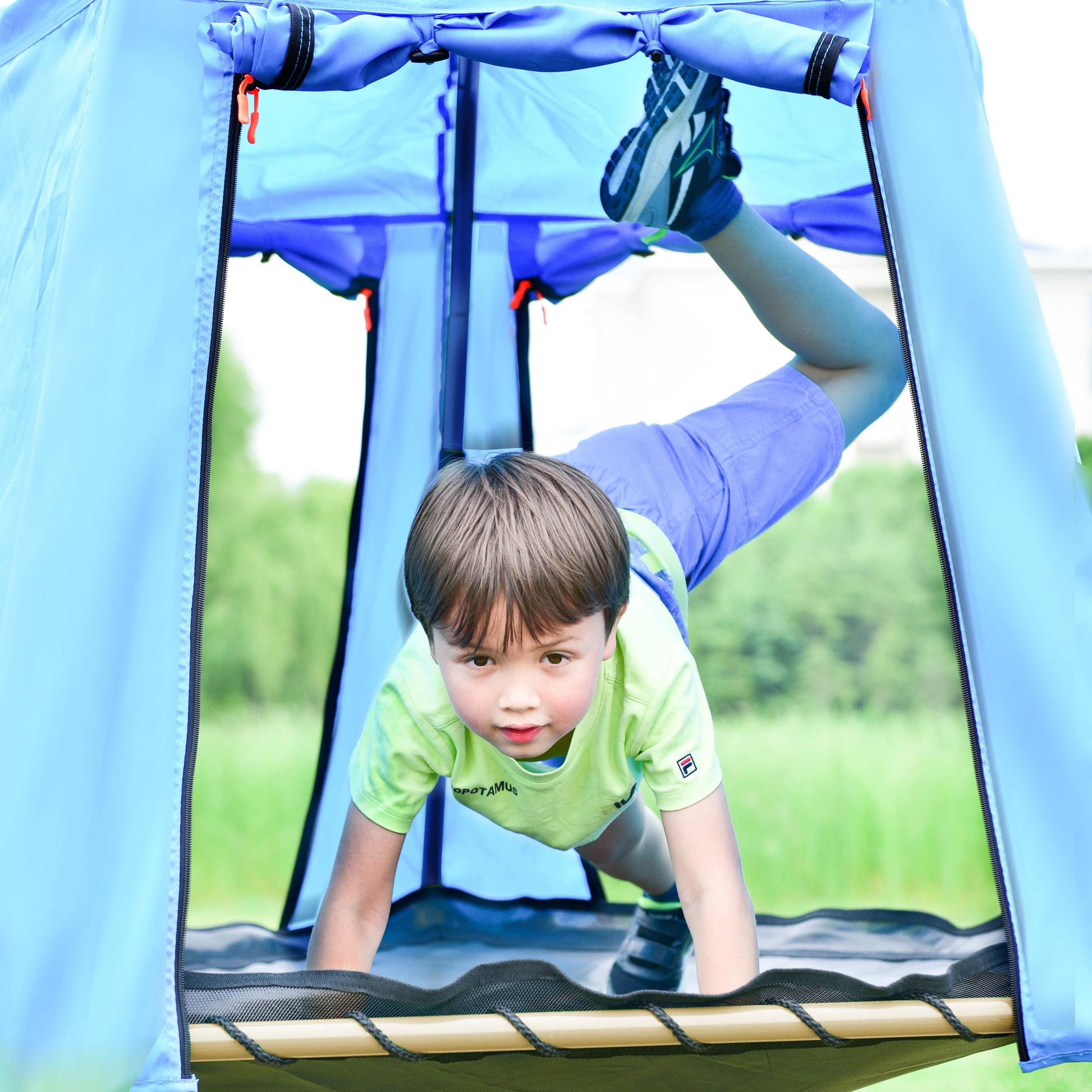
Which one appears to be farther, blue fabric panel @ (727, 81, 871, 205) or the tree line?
the tree line

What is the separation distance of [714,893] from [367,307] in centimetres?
145

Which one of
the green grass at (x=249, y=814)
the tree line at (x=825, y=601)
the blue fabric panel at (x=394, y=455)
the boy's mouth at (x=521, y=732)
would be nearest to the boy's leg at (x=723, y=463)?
the blue fabric panel at (x=394, y=455)

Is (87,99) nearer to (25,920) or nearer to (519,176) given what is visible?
(25,920)

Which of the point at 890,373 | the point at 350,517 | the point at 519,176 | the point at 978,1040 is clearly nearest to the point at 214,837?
the point at 350,517

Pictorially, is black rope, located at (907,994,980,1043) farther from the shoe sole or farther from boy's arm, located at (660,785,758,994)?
the shoe sole

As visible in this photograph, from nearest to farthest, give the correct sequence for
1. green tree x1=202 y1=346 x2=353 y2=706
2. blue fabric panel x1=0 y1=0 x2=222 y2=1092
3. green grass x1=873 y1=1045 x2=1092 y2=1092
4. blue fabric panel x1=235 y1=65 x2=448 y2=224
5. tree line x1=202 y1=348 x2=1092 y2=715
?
1. blue fabric panel x1=0 y1=0 x2=222 y2=1092
2. blue fabric panel x1=235 y1=65 x2=448 y2=224
3. green grass x1=873 y1=1045 x2=1092 y2=1092
4. green tree x1=202 y1=346 x2=353 y2=706
5. tree line x1=202 y1=348 x2=1092 y2=715

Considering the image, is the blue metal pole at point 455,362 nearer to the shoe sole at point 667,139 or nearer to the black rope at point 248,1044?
the shoe sole at point 667,139

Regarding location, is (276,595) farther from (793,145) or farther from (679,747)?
(679,747)

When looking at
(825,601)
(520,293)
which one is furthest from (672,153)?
(825,601)

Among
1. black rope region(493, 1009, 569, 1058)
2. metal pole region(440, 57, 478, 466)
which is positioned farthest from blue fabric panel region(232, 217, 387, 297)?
→ black rope region(493, 1009, 569, 1058)

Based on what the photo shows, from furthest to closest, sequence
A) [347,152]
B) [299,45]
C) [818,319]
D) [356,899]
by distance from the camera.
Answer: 1. [347,152]
2. [818,319]
3. [356,899]
4. [299,45]

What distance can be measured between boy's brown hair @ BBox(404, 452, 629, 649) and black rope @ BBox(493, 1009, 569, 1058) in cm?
36

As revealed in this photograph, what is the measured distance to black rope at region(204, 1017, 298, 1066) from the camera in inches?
37.8

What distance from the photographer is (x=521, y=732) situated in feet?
3.86
